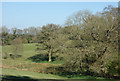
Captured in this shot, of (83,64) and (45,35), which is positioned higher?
(45,35)

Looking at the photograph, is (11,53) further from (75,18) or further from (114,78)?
(114,78)

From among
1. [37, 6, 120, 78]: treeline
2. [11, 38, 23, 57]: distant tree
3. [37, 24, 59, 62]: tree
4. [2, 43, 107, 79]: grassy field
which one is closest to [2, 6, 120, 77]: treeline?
[37, 6, 120, 78]: treeline

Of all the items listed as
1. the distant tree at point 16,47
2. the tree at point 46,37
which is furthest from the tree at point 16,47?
the tree at point 46,37

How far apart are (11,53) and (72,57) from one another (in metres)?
33.7

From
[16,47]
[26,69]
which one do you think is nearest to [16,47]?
[16,47]

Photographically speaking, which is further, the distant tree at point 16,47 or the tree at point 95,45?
the distant tree at point 16,47

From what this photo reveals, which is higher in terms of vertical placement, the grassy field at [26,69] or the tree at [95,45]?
the tree at [95,45]

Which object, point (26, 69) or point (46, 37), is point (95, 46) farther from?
point (46, 37)

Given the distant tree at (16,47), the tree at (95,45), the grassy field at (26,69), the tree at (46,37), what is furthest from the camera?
the distant tree at (16,47)

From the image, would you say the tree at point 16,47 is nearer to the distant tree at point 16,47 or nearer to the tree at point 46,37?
the distant tree at point 16,47

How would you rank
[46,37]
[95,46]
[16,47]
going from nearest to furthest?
1. [95,46]
2. [46,37]
3. [16,47]

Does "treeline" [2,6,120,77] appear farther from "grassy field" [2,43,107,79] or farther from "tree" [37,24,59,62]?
"tree" [37,24,59,62]

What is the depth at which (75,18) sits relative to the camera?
75.9 feet

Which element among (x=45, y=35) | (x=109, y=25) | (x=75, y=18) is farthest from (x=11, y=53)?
(x=109, y=25)
